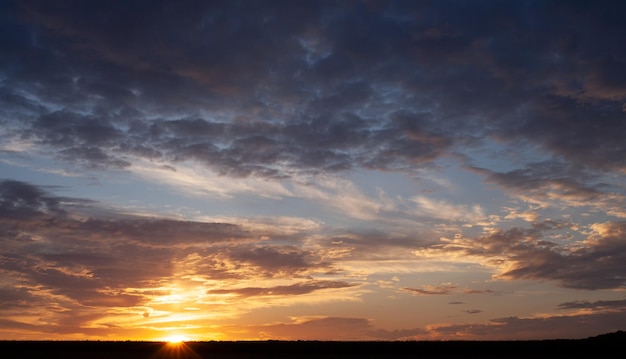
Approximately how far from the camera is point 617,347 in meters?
72.8

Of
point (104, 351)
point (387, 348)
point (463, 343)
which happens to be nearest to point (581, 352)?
point (463, 343)

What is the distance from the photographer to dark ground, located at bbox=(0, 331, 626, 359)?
63812 mm

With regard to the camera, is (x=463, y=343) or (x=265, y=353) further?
(x=463, y=343)

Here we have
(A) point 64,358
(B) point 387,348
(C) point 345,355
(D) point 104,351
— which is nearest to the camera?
(A) point 64,358

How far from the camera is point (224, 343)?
8038 cm

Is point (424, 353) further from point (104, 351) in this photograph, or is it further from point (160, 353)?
point (104, 351)

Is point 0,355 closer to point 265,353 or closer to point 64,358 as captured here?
point 64,358

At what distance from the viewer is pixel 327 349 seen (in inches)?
2911

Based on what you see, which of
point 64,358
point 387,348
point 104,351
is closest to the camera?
point 64,358

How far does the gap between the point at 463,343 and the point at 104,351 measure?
45814mm

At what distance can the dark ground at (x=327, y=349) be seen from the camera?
63812 mm

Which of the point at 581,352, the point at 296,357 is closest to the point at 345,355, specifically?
the point at 296,357

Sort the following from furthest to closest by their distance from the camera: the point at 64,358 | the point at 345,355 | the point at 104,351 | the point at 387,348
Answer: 1. the point at 387,348
2. the point at 104,351
3. the point at 345,355
4. the point at 64,358

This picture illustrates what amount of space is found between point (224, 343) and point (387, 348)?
21.9 metres
